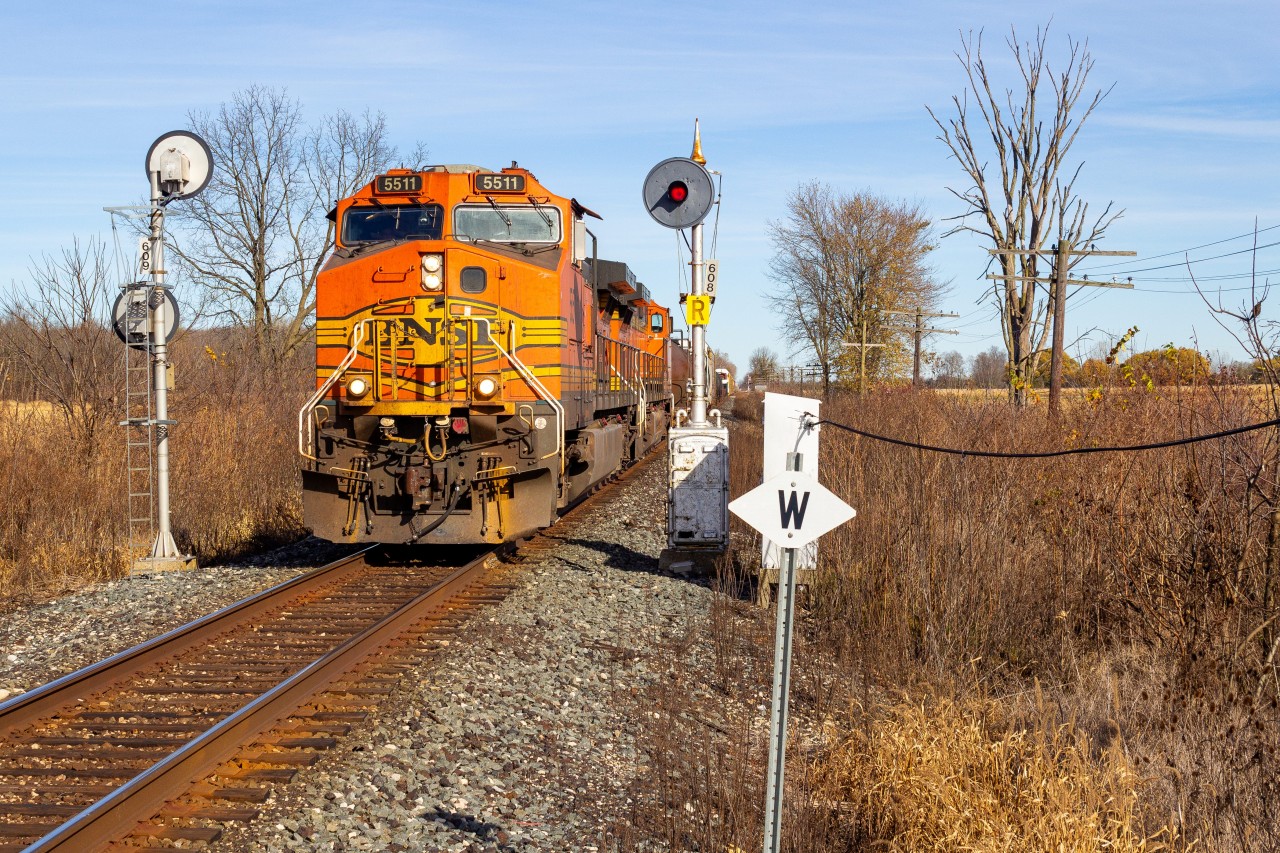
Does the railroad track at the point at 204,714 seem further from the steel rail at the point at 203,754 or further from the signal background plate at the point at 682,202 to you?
the signal background plate at the point at 682,202

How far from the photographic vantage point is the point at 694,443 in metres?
9.49

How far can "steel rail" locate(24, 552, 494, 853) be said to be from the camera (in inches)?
155

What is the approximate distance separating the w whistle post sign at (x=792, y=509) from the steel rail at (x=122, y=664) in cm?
404

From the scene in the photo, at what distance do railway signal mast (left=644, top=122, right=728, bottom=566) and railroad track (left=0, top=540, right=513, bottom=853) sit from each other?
213 centimetres

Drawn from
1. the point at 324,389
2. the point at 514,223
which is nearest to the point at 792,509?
the point at 324,389

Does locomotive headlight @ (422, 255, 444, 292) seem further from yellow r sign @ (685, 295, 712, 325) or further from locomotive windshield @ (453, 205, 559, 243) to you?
yellow r sign @ (685, 295, 712, 325)

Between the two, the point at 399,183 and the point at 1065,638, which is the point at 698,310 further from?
the point at 1065,638

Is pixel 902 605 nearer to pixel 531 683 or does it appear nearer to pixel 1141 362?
pixel 531 683

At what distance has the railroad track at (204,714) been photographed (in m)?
4.23

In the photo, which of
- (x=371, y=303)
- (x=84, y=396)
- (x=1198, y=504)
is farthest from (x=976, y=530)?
(x=84, y=396)

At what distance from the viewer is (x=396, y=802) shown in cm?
452

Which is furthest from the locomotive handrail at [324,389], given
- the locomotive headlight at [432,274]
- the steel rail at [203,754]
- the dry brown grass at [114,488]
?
the steel rail at [203,754]

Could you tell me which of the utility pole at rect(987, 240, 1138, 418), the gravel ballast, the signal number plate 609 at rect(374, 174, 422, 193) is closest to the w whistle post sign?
the gravel ballast

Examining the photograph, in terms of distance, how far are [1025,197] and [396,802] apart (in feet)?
74.9
